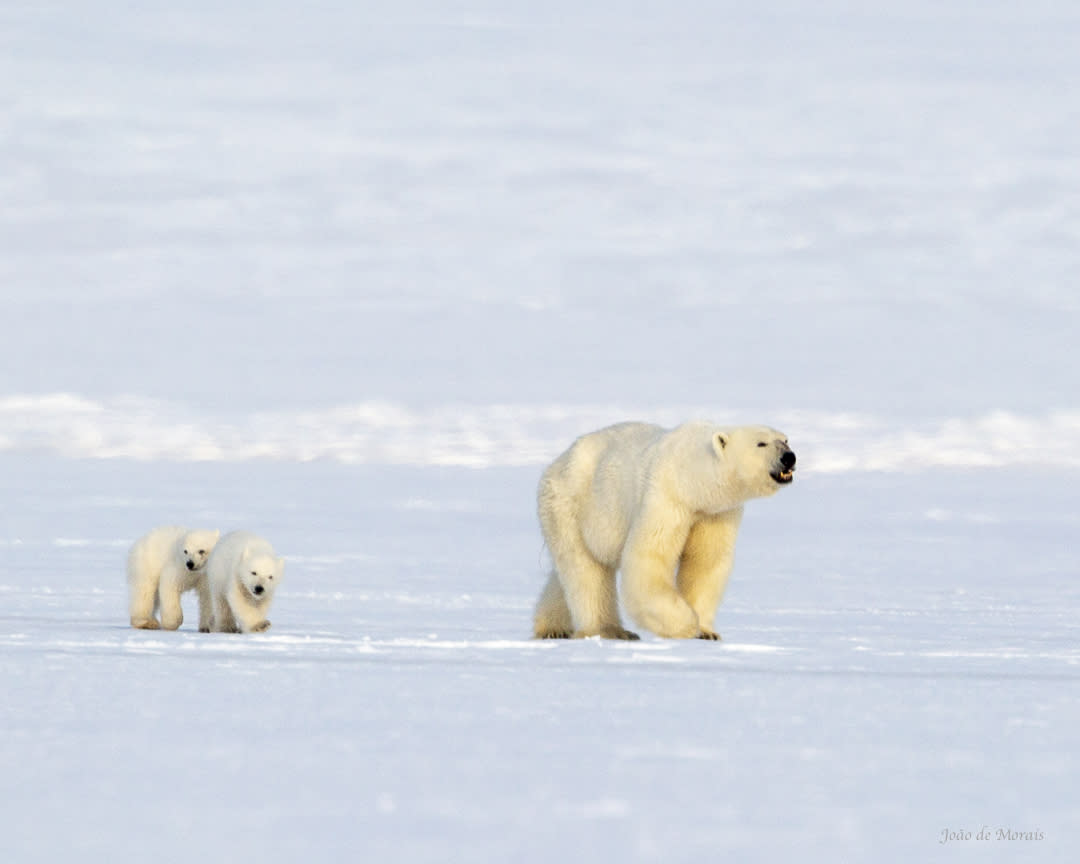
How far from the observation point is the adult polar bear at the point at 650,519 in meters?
8.71

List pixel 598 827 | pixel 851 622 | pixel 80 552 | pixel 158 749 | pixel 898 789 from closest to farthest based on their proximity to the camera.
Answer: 1. pixel 598 827
2. pixel 898 789
3. pixel 158 749
4. pixel 851 622
5. pixel 80 552

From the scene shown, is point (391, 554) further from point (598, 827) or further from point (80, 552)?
point (598, 827)

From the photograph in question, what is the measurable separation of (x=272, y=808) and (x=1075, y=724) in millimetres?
2870

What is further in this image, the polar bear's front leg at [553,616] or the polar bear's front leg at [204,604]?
the polar bear's front leg at [204,604]

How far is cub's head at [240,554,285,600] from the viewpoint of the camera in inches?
371

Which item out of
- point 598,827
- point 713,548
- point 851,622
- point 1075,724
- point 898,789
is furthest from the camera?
point 851,622

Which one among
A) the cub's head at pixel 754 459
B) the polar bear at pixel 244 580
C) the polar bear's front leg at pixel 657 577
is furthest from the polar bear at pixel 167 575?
the cub's head at pixel 754 459

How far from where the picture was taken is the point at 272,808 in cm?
450

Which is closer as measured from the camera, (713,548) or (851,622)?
(713,548)

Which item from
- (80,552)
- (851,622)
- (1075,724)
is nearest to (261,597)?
(851,622)

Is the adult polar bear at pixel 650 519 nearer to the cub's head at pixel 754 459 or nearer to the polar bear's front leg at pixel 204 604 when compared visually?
the cub's head at pixel 754 459

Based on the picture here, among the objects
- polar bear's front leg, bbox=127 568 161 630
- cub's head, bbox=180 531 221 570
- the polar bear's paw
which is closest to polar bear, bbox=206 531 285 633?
cub's head, bbox=180 531 221 570

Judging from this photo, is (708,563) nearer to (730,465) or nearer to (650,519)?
(650,519)

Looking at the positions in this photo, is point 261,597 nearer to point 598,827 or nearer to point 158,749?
point 158,749
